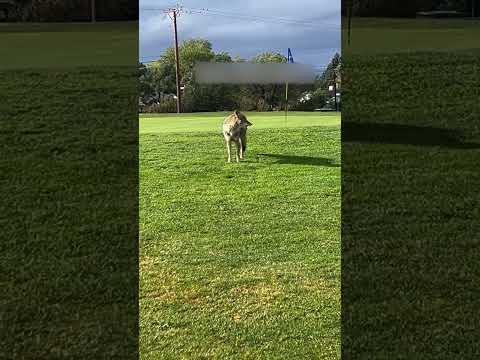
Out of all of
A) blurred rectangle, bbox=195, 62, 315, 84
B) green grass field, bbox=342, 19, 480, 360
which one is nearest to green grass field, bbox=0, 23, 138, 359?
Result: blurred rectangle, bbox=195, 62, 315, 84

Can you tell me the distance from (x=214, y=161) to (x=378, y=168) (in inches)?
62.5

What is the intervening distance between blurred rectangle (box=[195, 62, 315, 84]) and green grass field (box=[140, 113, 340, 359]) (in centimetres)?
30

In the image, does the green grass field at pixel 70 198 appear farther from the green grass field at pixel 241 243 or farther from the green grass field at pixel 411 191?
the green grass field at pixel 411 191

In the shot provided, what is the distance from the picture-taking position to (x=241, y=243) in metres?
3.49

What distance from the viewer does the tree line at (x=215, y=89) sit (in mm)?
2055

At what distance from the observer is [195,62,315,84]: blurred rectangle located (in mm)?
1968

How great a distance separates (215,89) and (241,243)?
1.50 meters

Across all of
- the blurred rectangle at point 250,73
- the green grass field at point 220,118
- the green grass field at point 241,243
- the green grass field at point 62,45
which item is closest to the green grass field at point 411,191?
the green grass field at point 241,243

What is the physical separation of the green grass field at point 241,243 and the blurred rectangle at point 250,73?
0.30 metres

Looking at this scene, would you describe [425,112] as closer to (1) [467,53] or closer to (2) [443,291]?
(1) [467,53]

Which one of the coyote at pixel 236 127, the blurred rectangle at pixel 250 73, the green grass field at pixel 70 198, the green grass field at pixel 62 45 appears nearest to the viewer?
→ the blurred rectangle at pixel 250 73

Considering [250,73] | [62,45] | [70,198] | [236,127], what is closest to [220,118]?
[236,127]

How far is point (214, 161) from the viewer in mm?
4758

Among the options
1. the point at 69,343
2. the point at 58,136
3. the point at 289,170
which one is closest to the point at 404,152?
the point at 289,170
